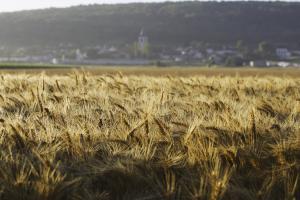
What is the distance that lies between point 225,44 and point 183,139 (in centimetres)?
12680

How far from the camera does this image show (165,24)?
135500 millimetres

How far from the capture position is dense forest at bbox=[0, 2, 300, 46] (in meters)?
124

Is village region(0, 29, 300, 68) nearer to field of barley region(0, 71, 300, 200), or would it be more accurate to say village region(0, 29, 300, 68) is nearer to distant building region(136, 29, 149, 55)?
distant building region(136, 29, 149, 55)

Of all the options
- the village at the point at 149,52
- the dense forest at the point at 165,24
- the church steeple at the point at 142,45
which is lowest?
the village at the point at 149,52

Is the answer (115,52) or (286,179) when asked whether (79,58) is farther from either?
(286,179)

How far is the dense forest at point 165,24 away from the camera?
408 ft

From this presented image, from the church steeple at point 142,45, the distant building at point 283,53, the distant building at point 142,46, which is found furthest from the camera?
the distant building at point 142,46

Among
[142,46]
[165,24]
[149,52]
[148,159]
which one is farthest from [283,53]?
[148,159]

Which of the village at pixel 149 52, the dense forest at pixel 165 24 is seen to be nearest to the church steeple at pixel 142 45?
the village at pixel 149 52

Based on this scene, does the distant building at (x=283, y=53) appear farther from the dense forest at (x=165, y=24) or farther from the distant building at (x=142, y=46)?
the distant building at (x=142, y=46)

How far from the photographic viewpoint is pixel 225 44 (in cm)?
12825

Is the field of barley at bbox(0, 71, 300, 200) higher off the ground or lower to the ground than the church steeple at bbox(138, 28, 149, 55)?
higher

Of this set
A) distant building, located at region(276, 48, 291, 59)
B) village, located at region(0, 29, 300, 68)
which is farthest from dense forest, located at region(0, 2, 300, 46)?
distant building, located at region(276, 48, 291, 59)

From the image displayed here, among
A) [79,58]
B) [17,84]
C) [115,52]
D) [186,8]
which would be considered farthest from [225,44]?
[17,84]
